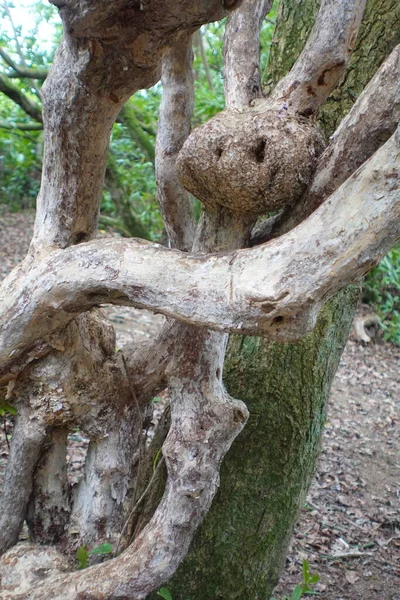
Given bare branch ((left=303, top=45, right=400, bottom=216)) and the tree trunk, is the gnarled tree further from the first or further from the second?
the tree trunk

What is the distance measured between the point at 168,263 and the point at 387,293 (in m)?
7.34

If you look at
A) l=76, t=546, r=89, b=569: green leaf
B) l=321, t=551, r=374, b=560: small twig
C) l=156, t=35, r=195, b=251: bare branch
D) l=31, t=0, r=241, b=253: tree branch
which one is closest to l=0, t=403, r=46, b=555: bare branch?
l=76, t=546, r=89, b=569: green leaf

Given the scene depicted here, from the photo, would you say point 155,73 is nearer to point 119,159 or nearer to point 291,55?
point 291,55

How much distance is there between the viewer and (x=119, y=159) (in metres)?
8.92

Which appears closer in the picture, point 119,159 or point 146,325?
point 146,325

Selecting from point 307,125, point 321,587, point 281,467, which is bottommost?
point 321,587

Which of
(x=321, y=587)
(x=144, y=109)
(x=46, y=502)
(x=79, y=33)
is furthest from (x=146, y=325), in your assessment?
(x=79, y=33)

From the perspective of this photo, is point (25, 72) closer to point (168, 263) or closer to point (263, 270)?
point (168, 263)

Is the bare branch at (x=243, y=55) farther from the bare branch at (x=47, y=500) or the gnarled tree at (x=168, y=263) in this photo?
the bare branch at (x=47, y=500)

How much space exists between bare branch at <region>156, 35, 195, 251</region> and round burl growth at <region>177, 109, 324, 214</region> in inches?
19.9

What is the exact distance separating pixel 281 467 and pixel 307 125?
1.47 m

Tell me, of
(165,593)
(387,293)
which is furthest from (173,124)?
(387,293)

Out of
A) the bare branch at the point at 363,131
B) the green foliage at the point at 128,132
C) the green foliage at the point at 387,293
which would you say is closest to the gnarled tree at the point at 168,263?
the bare branch at the point at 363,131

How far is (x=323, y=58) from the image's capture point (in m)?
2.17
